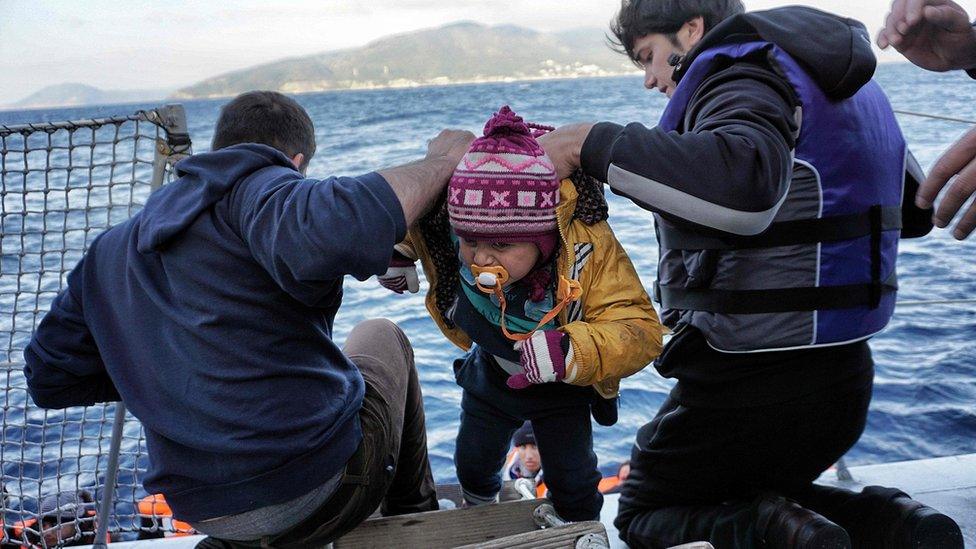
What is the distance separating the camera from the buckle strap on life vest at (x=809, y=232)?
6.27 ft

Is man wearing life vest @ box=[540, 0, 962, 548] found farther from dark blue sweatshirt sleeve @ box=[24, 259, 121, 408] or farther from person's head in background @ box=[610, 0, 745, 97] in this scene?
dark blue sweatshirt sleeve @ box=[24, 259, 121, 408]

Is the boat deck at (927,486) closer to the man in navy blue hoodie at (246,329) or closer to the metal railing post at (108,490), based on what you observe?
the metal railing post at (108,490)

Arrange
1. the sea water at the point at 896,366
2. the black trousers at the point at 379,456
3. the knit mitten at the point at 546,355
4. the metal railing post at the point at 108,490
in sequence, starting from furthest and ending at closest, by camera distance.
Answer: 1. the sea water at the point at 896,366
2. the metal railing post at the point at 108,490
3. the black trousers at the point at 379,456
4. the knit mitten at the point at 546,355

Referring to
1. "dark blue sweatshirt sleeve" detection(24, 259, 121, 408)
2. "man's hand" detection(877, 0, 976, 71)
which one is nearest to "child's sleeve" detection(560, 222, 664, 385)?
"man's hand" detection(877, 0, 976, 71)

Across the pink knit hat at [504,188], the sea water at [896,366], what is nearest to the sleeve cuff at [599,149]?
the pink knit hat at [504,188]

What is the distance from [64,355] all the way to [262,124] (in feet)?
2.30

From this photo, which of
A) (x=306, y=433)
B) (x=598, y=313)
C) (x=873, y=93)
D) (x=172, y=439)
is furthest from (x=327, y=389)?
(x=873, y=93)

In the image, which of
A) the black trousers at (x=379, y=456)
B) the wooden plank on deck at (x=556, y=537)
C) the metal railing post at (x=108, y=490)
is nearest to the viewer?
the wooden plank on deck at (x=556, y=537)

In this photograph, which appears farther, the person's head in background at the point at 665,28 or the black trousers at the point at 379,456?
the person's head in background at the point at 665,28

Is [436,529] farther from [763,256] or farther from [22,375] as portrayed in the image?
[22,375]

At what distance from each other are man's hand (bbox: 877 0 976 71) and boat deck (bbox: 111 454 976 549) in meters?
1.48

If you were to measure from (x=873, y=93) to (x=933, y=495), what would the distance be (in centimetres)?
154

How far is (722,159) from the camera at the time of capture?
1610 mm

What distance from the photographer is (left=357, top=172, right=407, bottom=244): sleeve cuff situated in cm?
165
